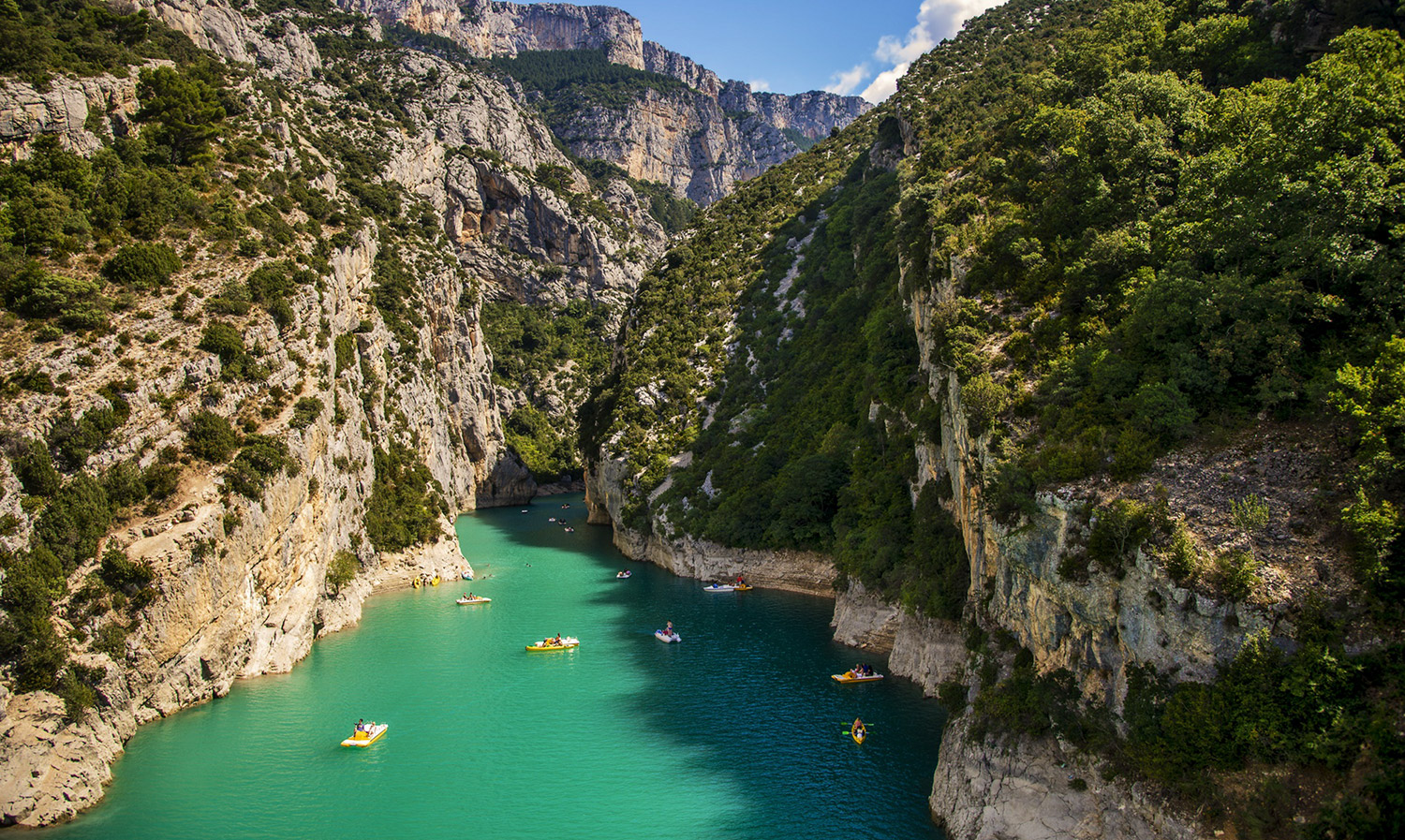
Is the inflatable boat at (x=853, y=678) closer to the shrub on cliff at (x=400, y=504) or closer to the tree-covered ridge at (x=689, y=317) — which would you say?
the tree-covered ridge at (x=689, y=317)

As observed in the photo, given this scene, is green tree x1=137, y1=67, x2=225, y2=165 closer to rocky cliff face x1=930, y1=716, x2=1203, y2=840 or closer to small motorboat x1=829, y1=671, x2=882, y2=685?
small motorboat x1=829, y1=671, x2=882, y2=685

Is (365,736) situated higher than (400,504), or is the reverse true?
(400,504)

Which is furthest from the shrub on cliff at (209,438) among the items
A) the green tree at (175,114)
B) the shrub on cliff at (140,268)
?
the green tree at (175,114)

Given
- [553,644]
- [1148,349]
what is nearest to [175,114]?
[553,644]

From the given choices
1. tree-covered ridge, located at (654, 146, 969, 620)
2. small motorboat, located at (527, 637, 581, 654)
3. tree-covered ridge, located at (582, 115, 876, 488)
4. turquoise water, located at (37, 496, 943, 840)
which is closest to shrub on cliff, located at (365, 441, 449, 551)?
turquoise water, located at (37, 496, 943, 840)

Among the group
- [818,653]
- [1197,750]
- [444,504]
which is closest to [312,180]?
[444,504]

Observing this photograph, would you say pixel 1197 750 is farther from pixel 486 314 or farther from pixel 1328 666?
pixel 486 314

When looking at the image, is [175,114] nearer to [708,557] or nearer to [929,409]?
[708,557]
